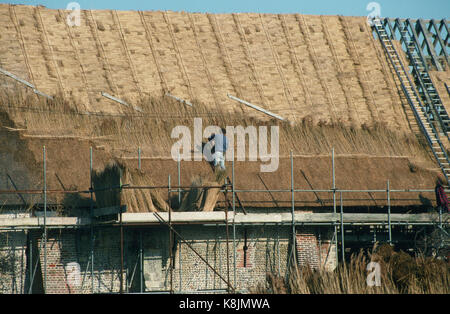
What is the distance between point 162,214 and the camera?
1997 centimetres

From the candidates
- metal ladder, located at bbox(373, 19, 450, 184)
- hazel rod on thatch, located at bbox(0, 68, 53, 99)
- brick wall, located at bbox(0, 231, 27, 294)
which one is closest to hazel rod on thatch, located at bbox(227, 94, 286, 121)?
metal ladder, located at bbox(373, 19, 450, 184)

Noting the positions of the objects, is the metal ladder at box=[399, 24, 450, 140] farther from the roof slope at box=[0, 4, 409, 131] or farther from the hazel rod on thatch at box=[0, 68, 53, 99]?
the hazel rod on thatch at box=[0, 68, 53, 99]

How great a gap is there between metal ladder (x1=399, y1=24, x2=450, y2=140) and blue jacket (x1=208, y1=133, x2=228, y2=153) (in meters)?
7.92

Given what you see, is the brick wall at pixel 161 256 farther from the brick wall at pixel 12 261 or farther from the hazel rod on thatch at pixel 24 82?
the hazel rod on thatch at pixel 24 82

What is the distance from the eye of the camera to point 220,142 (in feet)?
76.9

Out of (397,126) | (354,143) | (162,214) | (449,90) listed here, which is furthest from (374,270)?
(449,90)

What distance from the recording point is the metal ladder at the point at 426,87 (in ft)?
90.8

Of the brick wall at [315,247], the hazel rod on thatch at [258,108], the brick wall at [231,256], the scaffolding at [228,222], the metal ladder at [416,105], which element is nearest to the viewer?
the scaffolding at [228,222]

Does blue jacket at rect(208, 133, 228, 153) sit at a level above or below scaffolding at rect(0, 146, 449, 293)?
above

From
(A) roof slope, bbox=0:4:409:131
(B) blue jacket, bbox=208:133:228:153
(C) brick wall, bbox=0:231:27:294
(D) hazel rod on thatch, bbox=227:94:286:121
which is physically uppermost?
(A) roof slope, bbox=0:4:409:131

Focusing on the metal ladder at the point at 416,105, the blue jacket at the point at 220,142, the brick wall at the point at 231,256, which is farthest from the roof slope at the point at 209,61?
the brick wall at the point at 231,256

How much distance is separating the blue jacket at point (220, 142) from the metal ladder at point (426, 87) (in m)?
7.92

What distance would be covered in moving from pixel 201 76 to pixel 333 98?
4468mm

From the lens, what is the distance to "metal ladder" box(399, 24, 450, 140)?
27.7 meters
